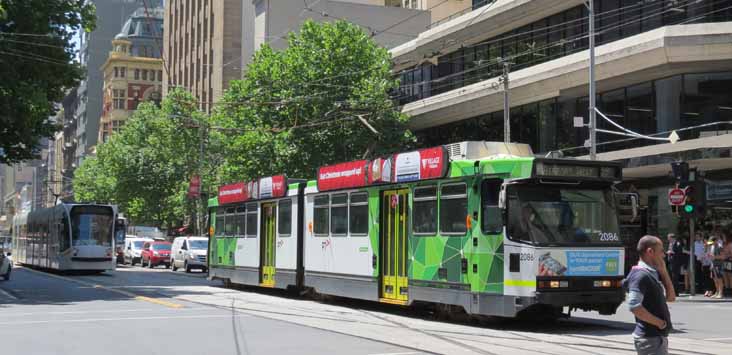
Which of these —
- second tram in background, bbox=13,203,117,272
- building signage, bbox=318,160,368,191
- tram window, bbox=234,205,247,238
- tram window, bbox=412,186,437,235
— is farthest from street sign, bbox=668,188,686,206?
second tram in background, bbox=13,203,117,272

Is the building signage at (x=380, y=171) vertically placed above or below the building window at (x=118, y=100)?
below

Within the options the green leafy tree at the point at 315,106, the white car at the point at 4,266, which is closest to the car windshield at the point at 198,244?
the green leafy tree at the point at 315,106

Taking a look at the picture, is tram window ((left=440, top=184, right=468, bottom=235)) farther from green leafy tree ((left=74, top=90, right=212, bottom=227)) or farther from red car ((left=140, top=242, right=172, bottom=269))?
green leafy tree ((left=74, top=90, right=212, bottom=227))

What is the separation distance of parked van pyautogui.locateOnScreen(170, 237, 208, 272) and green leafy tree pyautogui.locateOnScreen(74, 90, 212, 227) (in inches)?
716

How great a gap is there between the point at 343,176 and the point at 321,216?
5.34 feet

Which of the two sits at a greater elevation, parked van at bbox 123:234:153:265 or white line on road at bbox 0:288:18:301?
parked van at bbox 123:234:153:265

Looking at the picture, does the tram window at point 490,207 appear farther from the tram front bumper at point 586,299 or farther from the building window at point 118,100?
the building window at point 118,100

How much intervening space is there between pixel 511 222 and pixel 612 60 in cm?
1764

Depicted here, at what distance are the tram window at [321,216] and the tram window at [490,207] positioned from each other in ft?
21.5

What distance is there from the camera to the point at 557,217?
1542cm

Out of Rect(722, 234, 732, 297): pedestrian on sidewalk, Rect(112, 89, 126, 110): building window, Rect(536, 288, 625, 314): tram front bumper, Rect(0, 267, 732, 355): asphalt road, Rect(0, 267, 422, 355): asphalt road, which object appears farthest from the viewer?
Rect(112, 89, 126, 110): building window

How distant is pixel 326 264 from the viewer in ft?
71.2

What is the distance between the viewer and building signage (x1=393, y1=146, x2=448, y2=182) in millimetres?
17062

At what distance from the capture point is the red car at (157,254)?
51969mm
